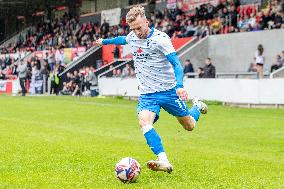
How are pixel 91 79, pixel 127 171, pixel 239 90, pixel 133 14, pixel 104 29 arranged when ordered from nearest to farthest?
pixel 127 171
pixel 133 14
pixel 239 90
pixel 91 79
pixel 104 29

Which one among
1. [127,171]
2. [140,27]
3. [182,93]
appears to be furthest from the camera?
[140,27]

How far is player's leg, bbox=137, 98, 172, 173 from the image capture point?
348 inches

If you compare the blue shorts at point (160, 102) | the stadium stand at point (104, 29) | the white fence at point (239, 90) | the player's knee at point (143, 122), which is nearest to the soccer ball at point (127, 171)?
the player's knee at point (143, 122)

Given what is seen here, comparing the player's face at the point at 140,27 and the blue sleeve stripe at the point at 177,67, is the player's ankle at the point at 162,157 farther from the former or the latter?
the player's face at the point at 140,27

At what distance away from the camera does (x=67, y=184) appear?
26.7 ft

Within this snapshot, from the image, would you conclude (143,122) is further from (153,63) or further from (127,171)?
(127,171)

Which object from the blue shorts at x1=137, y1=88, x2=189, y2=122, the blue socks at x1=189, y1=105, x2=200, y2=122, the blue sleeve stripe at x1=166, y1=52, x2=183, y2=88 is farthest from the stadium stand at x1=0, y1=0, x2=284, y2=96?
the blue sleeve stripe at x1=166, y1=52, x2=183, y2=88

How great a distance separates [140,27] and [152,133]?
1.54 meters

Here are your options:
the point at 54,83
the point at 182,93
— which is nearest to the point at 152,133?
the point at 182,93

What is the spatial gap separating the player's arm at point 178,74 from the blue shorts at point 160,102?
2.06 feet

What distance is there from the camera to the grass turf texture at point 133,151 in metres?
8.55

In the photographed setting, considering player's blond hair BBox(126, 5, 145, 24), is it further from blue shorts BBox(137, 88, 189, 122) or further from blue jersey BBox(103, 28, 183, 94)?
blue shorts BBox(137, 88, 189, 122)

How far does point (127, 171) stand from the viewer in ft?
27.3

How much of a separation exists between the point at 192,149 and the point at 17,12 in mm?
67077
